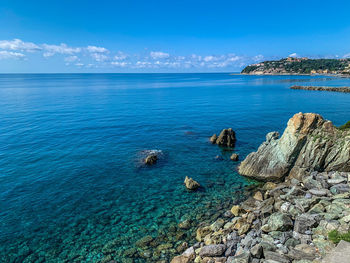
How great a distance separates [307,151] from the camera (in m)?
26.0

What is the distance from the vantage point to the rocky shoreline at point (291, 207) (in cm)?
1343

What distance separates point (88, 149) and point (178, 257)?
26.9 meters

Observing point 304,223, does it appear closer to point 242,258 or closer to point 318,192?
point 242,258

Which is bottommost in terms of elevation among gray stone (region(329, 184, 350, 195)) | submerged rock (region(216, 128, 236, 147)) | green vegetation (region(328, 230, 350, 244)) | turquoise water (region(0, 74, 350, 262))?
turquoise water (region(0, 74, 350, 262))

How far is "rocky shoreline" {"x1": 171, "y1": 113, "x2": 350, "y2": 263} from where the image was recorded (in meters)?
13.4

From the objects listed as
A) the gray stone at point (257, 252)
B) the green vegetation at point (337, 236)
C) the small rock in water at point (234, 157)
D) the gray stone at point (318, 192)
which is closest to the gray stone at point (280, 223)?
the green vegetation at point (337, 236)

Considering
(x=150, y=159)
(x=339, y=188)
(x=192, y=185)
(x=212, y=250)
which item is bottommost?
(x=192, y=185)

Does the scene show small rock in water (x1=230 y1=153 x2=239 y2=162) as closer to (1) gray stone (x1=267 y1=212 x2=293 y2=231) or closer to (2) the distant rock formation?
(2) the distant rock formation

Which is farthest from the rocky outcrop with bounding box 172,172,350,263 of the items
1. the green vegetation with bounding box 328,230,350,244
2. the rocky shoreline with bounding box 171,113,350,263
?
the green vegetation with bounding box 328,230,350,244

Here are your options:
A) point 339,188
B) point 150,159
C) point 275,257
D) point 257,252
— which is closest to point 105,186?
point 150,159

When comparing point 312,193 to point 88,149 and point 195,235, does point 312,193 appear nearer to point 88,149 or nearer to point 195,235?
point 195,235

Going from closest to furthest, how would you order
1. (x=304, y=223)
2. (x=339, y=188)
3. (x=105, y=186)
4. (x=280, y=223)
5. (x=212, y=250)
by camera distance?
1. (x=212, y=250)
2. (x=304, y=223)
3. (x=280, y=223)
4. (x=339, y=188)
5. (x=105, y=186)

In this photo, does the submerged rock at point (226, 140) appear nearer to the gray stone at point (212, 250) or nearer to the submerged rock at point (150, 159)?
the submerged rock at point (150, 159)

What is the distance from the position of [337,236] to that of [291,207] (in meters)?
5.68
